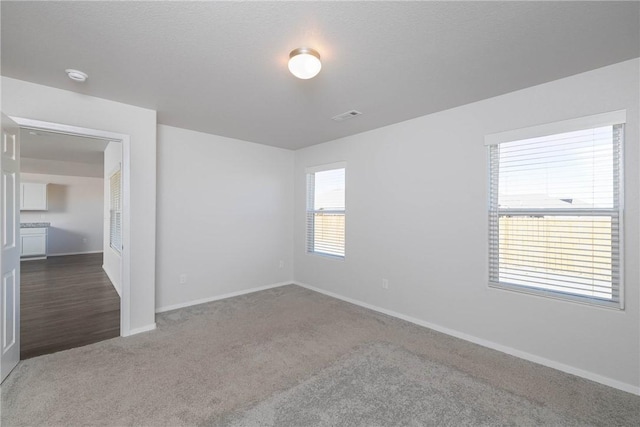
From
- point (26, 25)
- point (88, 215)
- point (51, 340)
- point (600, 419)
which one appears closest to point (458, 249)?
point (600, 419)

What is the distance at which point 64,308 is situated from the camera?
3.79m

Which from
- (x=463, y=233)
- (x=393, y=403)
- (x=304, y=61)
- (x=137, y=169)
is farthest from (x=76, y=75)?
(x=463, y=233)

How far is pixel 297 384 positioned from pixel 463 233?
221 centimetres

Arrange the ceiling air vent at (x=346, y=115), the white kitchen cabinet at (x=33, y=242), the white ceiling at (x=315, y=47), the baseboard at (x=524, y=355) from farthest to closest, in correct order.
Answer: the white kitchen cabinet at (x=33, y=242) → the ceiling air vent at (x=346, y=115) → the baseboard at (x=524, y=355) → the white ceiling at (x=315, y=47)

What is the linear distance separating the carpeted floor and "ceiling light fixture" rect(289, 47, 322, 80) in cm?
236

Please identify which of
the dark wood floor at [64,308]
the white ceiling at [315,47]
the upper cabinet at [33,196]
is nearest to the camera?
the white ceiling at [315,47]

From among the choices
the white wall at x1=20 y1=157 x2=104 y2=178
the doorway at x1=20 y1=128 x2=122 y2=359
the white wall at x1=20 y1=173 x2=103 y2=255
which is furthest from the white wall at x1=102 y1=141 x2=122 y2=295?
the white wall at x1=20 y1=173 x2=103 y2=255

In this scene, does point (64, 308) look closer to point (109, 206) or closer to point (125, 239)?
point (125, 239)

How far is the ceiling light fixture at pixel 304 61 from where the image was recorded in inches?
74.6

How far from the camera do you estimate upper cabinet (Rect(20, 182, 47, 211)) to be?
7.38 m

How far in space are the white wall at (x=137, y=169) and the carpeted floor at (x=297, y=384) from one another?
0.41m

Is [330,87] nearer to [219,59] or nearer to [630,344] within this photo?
[219,59]

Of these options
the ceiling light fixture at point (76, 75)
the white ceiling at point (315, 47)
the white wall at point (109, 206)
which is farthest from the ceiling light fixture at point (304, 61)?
the white wall at point (109, 206)

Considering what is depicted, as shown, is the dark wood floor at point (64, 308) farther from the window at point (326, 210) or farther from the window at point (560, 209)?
the window at point (560, 209)
